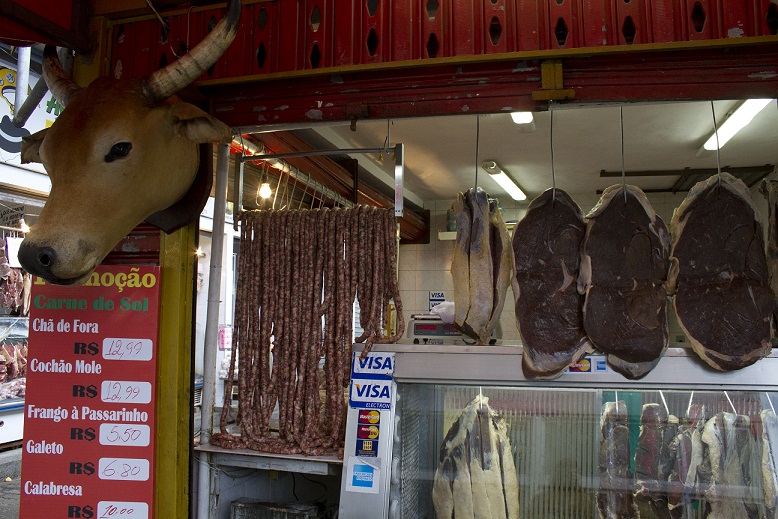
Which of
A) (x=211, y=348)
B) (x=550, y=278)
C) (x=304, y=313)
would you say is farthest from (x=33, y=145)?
(x=550, y=278)

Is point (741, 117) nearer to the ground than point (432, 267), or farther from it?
farther from it

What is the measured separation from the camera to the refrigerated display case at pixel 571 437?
8.69ft

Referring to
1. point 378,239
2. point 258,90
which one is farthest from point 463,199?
point 258,90

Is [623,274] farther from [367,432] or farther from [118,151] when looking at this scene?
[118,151]

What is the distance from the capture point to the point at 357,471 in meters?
2.79

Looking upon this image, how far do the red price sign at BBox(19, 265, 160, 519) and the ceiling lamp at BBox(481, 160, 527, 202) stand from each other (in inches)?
216

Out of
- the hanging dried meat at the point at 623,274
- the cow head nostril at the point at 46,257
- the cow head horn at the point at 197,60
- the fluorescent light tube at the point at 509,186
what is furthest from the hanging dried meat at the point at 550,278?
the fluorescent light tube at the point at 509,186

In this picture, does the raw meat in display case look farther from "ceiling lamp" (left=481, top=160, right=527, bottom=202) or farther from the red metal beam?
"ceiling lamp" (left=481, top=160, right=527, bottom=202)

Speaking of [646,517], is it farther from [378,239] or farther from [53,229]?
[53,229]

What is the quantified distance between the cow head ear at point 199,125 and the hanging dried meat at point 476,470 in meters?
1.80

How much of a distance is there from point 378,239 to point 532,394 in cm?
118

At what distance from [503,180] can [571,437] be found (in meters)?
6.03

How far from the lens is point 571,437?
289cm

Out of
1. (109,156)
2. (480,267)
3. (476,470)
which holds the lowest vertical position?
(476,470)
